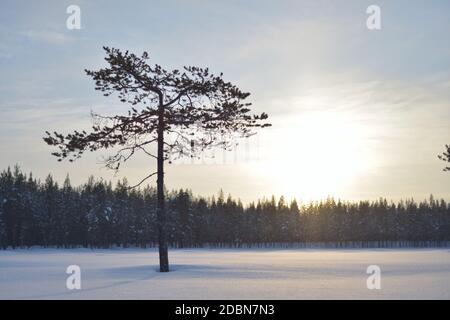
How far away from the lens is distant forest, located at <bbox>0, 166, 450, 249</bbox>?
401 feet

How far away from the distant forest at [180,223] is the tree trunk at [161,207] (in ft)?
253

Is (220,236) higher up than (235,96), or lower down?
lower down

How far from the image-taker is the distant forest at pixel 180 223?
122 metres

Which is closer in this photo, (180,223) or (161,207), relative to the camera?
(161,207)

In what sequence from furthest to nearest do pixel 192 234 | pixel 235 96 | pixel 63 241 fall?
pixel 192 234, pixel 63 241, pixel 235 96

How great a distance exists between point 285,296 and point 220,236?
13748 cm

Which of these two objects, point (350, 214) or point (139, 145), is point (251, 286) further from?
point (350, 214)

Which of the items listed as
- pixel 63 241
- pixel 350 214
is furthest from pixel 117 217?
pixel 350 214

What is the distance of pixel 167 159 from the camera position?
31.0 metres

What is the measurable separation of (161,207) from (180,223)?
104m

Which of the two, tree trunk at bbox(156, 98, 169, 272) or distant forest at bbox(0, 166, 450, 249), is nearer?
tree trunk at bbox(156, 98, 169, 272)

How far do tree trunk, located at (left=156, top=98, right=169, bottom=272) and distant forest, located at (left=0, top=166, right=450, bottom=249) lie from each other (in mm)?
77040

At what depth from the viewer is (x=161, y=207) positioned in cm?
2964
